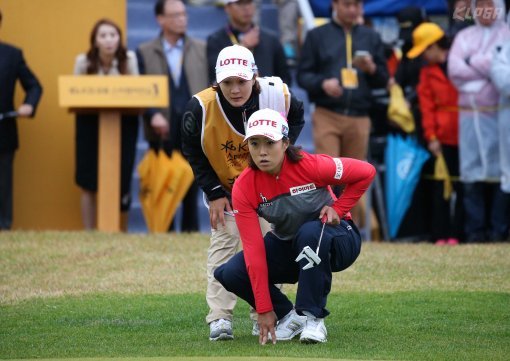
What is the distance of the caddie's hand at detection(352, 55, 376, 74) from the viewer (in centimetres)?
1370

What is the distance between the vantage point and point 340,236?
808cm

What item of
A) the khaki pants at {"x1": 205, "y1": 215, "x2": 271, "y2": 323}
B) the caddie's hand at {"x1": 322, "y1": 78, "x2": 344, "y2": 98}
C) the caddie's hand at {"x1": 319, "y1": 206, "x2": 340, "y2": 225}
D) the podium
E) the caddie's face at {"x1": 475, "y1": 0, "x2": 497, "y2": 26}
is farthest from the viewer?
the podium

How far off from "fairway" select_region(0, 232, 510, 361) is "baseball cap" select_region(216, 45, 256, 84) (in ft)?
5.70

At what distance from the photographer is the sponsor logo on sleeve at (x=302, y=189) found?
8.05 m

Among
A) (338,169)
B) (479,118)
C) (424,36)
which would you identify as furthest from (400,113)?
(338,169)

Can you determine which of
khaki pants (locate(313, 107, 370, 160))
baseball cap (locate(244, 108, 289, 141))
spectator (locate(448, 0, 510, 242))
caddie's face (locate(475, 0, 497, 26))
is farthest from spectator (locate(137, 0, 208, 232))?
baseball cap (locate(244, 108, 289, 141))

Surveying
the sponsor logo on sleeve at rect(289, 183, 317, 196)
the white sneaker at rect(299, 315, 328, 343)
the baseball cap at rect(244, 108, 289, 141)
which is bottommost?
the white sneaker at rect(299, 315, 328, 343)

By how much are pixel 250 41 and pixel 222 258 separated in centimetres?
551

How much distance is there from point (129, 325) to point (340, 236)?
2.04m

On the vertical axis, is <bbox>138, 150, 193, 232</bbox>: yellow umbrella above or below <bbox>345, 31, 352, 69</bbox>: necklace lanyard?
below

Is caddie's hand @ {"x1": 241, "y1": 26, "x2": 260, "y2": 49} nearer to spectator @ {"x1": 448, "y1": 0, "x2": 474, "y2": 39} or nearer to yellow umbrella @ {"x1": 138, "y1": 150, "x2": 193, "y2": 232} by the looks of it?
yellow umbrella @ {"x1": 138, "y1": 150, "x2": 193, "y2": 232}

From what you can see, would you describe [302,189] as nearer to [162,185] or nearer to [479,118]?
[479,118]

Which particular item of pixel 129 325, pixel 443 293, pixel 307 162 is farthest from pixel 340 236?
pixel 443 293

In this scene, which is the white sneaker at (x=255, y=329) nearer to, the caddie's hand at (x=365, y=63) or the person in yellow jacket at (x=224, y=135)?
the person in yellow jacket at (x=224, y=135)
